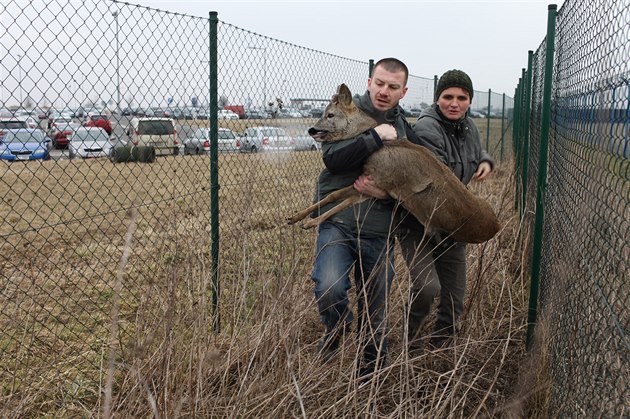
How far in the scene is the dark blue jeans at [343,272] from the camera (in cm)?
349

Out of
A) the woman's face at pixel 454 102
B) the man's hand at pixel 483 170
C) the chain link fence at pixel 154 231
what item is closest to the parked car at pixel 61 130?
the chain link fence at pixel 154 231

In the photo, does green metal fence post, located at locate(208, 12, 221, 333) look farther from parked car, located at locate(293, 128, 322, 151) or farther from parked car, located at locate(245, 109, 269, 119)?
parked car, located at locate(293, 128, 322, 151)

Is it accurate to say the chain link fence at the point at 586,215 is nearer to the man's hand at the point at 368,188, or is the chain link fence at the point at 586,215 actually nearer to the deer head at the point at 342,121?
the man's hand at the point at 368,188

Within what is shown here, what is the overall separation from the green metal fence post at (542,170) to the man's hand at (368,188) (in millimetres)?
1333

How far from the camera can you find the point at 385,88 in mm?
3732

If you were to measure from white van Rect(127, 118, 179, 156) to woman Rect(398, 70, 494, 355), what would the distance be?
2.01 m

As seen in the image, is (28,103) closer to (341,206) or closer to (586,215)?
(341,206)

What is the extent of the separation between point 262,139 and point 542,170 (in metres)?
2.49

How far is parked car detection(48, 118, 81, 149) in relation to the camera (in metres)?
4.05

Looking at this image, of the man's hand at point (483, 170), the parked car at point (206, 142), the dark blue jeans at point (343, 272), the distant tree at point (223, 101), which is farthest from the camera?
the parked car at point (206, 142)

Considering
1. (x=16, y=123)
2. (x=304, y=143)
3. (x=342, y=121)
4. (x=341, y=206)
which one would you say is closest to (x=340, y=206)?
(x=341, y=206)

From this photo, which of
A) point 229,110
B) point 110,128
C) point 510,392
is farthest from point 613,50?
point 110,128

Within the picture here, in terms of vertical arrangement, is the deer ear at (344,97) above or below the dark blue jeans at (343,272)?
above

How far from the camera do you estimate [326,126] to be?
4.02 meters
